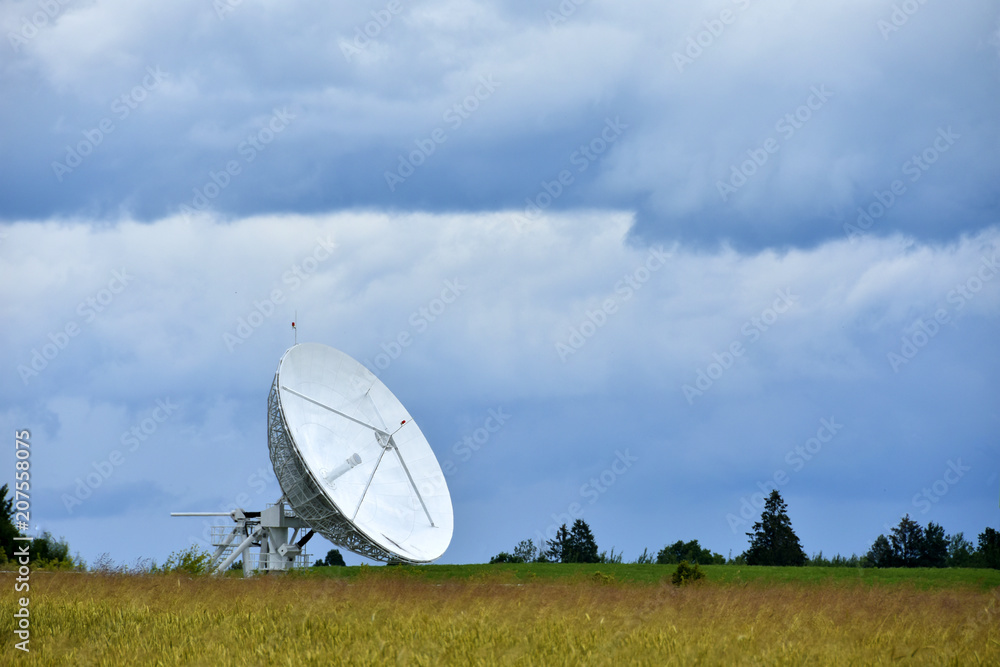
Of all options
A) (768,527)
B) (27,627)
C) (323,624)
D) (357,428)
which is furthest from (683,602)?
(768,527)

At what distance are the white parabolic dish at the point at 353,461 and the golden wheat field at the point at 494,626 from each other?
1015cm

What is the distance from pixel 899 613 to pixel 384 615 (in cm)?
924

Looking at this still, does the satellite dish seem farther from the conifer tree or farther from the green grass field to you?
the conifer tree

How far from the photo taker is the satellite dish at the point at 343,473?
32.4m

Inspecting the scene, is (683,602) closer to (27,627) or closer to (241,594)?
(241,594)

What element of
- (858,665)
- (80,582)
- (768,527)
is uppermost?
(768,527)

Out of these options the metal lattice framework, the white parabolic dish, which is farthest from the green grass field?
the white parabolic dish

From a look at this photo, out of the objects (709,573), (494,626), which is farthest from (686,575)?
(494,626)

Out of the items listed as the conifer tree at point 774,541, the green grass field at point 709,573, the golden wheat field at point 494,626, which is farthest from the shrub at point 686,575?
the conifer tree at point 774,541

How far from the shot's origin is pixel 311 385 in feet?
113

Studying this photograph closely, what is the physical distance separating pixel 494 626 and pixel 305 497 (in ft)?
63.2

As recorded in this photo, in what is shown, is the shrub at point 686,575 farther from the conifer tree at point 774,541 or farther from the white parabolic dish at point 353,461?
the conifer tree at point 774,541

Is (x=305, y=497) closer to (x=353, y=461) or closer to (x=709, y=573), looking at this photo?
(x=353, y=461)

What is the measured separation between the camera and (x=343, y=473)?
3366 cm
